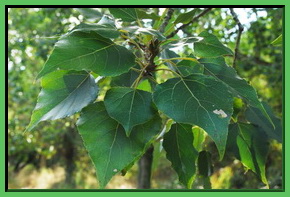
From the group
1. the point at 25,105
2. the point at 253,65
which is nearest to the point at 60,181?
the point at 25,105

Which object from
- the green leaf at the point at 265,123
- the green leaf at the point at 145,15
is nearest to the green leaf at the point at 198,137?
the green leaf at the point at 265,123

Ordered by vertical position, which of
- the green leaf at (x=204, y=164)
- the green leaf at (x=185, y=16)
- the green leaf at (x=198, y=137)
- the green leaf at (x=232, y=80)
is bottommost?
the green leaf at (x=204, y=164)

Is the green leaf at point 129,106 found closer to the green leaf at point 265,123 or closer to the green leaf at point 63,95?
the green leaf at point 63,95

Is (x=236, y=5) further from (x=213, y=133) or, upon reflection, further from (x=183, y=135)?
(x=213, y=133)

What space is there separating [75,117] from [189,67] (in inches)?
144

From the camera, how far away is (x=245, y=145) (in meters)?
0.85

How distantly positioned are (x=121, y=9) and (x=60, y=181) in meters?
5.49

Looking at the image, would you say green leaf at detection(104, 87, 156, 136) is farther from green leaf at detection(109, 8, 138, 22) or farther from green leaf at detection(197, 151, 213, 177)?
green leaf at detection(197, 151, 213, 177)

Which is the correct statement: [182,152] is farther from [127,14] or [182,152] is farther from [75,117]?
[75,117]

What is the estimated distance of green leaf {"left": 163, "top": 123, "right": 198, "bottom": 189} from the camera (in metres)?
0.73

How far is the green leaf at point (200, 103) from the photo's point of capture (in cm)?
53

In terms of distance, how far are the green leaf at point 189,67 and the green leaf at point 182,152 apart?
11cm

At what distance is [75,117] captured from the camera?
4.28 meters

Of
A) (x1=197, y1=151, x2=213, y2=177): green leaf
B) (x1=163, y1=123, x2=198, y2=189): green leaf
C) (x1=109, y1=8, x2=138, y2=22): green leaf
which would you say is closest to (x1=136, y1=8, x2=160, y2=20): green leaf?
(x1=109, y1=8, x2=138, y2=22): green leaf
